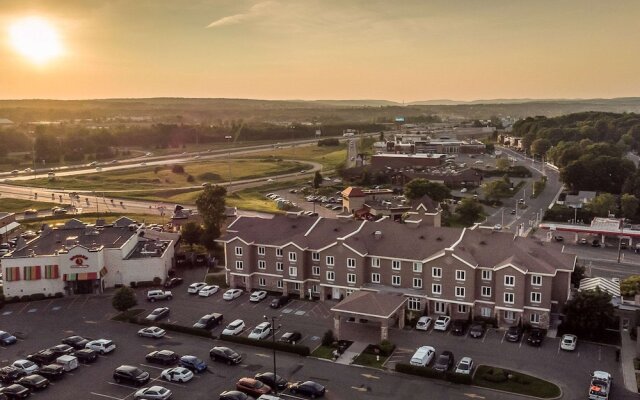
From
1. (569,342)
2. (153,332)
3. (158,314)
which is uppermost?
(569,342)

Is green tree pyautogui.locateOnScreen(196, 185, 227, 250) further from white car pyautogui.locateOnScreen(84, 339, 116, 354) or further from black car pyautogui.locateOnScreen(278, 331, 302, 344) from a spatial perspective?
black car pyautogui.locateOnScreen(278, 331, 302, 344)

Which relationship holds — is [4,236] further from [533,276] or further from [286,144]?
[286,144]

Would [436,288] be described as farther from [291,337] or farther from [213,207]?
[213,207]

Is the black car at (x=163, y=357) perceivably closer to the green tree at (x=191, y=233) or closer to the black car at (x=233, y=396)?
the black car at (x=233, y=396)

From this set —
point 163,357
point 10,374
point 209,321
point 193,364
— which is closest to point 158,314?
point 209,321

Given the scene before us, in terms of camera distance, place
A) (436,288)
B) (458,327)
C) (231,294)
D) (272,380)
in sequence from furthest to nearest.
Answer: (231,294)
(436,288)
(458,327)
(272,380)

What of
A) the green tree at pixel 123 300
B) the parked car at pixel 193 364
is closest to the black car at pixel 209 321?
the parked car at pixel 193 364
